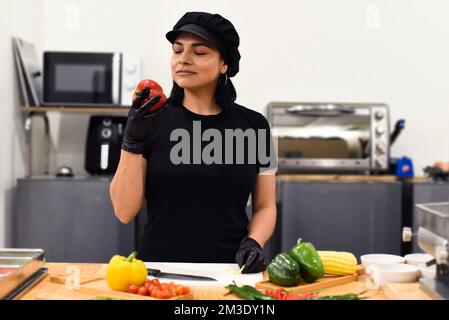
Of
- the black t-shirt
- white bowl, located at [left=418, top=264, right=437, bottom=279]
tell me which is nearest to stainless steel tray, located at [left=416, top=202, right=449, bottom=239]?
white bowl, located at [left=418, top=264, right=437, bottom=279]

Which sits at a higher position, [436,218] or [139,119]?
[139,119]

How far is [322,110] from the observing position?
3.35 metres

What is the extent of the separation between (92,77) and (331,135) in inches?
57.4

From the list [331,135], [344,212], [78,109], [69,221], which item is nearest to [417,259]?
[344,212]

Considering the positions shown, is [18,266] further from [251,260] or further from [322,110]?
[322,110]

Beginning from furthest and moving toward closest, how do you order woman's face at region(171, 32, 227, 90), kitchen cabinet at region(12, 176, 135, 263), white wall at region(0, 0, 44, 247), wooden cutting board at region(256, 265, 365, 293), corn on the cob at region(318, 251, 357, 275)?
A: kitchen cabinet at region(12, 176, 135, 263)
white wall at region(0, 0, 44, 247)
woman's face at region(171, 32, 227, 90)
corn on the cob at region(318, 251, 357, 275)
wooden cutting board at region(256, 265, 365, 293)

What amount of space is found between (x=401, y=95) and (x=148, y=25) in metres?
1.72

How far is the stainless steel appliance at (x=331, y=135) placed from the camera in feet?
11.0

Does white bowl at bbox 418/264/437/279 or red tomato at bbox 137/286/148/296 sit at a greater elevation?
white bowl at bbox 418/264/437/279

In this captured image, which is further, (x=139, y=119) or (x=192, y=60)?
(x=192, y=60)

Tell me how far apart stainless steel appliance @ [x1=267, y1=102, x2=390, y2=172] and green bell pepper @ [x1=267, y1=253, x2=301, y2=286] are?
197 centimetres

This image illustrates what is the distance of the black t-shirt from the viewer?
184 centimetres

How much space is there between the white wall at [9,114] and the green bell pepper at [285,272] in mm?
2097

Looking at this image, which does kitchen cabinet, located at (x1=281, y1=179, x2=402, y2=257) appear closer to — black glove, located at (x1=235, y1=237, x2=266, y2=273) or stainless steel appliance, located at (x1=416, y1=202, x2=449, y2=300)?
black glove, located at (x1=235, y1=237, x2=266, y2=273)
